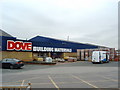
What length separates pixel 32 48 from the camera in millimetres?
35688

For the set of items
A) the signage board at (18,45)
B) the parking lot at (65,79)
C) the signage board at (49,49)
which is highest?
the signage board at (18,45)

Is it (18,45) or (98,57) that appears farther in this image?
(98,57)

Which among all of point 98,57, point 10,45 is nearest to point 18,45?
point 10,45

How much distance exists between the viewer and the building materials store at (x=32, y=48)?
30038 millimetres

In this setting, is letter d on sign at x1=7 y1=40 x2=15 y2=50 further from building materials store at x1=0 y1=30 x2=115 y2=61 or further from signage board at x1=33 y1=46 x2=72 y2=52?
signage board at x1=33 y1=46 x2=72 y2=52

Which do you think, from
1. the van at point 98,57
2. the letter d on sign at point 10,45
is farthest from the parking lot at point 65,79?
the van at point 98,57

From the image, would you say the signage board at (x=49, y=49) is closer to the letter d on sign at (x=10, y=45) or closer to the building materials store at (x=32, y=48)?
the building materials store at (x=32, y=48)

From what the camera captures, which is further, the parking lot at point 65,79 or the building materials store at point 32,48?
the building materials store at point 32,48

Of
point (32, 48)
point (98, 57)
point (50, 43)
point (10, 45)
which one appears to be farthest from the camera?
point (50, 43)

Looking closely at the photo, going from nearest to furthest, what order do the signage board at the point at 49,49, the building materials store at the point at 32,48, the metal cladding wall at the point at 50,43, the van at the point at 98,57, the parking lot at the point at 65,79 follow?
the parking lot at the point at 65,79
the metal cladding wall at the point at 50,43
the building materials store at the point at 32,48
the van at the point at 98,57
the signage board at the point at 49,49

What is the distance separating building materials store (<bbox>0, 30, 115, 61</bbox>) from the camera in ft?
98.5

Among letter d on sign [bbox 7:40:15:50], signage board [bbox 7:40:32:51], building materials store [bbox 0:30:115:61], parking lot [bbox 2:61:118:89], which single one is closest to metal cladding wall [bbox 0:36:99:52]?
building materials store [bbox 0:30:115:61]

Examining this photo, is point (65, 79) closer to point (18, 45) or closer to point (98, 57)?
point (18, 45)

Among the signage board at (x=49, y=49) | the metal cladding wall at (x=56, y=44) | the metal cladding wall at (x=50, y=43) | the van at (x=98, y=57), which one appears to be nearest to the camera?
the metal cladding wall at (x=50, y=43)
